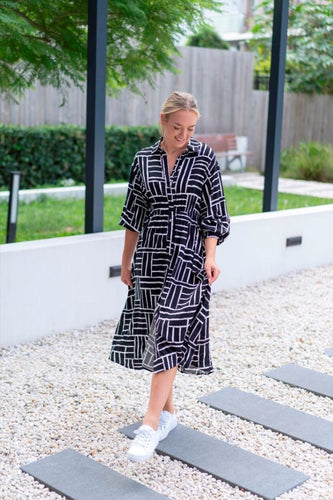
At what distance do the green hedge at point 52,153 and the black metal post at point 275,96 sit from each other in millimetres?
5057

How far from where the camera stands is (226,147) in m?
14.1

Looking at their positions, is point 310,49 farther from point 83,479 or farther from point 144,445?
point 83,479

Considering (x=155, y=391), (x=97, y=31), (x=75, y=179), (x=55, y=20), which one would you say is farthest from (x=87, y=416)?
(x=75, y=179)

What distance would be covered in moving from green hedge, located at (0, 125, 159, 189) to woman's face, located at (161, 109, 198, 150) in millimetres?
7684

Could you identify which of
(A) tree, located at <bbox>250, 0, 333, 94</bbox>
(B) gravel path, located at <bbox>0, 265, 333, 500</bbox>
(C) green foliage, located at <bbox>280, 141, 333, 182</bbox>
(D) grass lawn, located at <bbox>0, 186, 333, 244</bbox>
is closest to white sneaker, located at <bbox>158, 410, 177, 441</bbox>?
(B) gravel path, located at <bbox>0, 265, 333, 500</bbox>

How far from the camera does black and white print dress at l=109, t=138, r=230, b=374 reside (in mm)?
2936

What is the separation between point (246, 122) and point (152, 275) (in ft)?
41.9

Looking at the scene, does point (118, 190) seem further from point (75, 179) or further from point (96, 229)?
point (96, 229)

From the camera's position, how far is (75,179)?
11.3 m

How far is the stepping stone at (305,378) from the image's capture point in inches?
151

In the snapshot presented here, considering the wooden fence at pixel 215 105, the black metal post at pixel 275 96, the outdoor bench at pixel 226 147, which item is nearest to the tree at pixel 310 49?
the wooden fence at pixel 215 105

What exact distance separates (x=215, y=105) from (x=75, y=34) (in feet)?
30.1

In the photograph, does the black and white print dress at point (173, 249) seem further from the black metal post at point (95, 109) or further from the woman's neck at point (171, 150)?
the black metal post at point (95, 109)

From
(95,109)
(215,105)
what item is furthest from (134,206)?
(215,105)
